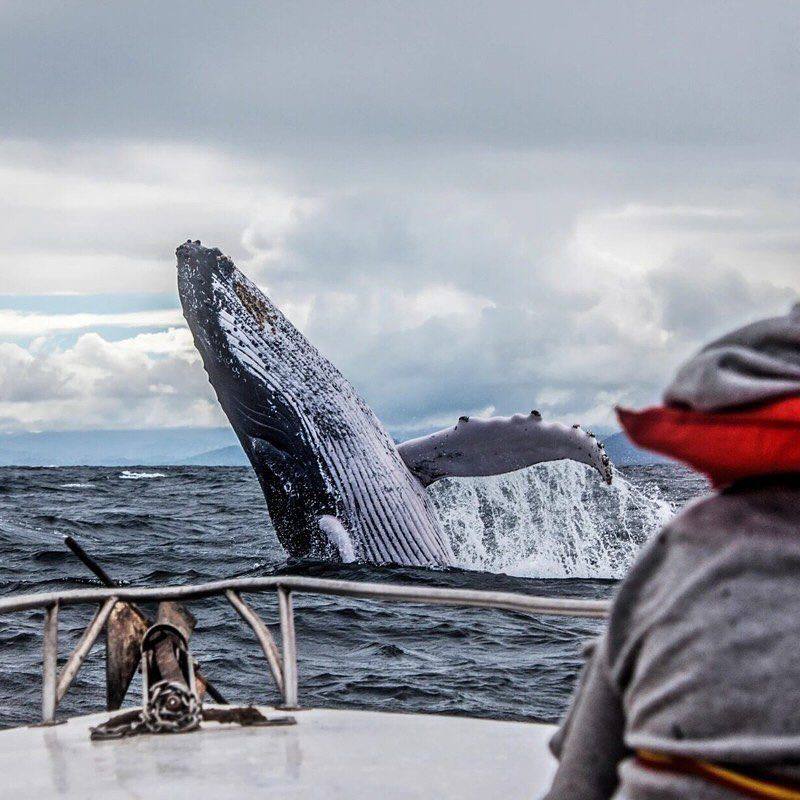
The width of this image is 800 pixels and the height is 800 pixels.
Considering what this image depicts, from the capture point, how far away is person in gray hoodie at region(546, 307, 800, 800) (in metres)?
1.18

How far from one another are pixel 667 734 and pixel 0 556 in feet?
49.9

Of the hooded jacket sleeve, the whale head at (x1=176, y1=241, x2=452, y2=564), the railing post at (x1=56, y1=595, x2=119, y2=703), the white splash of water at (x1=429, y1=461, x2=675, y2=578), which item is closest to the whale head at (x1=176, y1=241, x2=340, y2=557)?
the whale head at (x1=176, y1=241, x2=452, y2=564)

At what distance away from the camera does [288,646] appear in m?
3.80

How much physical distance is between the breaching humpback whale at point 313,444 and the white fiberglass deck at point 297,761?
20.1ft

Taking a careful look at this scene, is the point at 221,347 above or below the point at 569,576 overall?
above

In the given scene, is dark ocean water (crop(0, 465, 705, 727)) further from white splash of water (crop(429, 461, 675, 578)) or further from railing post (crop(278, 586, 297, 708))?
railing post (crop(278, 586, 297, 708))

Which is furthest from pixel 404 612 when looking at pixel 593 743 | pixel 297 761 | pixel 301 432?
pixel 593 743

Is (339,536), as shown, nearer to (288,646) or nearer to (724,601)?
(288,646)

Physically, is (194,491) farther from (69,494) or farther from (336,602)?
(336,602)

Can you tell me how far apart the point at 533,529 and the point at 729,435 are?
11.6 m

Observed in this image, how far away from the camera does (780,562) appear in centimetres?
119

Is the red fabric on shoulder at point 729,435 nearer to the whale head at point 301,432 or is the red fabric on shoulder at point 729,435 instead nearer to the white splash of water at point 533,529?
the whale head at point 301,432

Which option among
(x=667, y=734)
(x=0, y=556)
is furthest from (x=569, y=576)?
(x=667, y=734)

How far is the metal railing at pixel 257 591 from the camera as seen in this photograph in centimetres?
350
